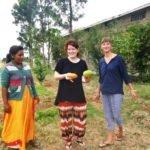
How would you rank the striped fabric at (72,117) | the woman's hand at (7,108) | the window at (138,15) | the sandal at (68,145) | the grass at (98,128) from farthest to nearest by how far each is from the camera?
the window at (138,15) < the grass at (98,128) < the sandal at (68,145) < the striped fabric at (72,117) < the woman's hand at (7,108)

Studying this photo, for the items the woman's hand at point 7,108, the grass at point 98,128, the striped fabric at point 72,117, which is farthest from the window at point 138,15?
the woman's hand at point 7,108

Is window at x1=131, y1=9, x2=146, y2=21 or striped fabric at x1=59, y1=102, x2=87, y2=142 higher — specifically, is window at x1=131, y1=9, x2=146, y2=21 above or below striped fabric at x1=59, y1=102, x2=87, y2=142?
above

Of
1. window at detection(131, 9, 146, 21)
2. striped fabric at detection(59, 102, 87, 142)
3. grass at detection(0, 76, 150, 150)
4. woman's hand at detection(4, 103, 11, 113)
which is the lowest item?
grass at detection(0, 76, 150, 150)

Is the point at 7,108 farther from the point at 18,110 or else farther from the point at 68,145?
the point at 68,145

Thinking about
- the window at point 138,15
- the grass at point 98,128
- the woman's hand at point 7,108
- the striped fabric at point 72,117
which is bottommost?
the grass at point 98,128

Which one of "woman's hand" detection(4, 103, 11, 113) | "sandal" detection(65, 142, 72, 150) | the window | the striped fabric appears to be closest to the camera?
"woman's hand" detection(4, 103, 11, 113)

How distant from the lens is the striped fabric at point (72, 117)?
4770mm

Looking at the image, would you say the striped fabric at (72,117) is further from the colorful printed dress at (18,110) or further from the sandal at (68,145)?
the colorful printed dress at (18,110)

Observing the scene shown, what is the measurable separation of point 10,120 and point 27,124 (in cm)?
28

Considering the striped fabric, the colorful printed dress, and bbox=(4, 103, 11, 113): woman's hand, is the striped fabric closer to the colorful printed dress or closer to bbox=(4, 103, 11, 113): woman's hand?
the colorful printed dress

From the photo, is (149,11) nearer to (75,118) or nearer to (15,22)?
(75,118)

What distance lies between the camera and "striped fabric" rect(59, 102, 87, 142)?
188 inches

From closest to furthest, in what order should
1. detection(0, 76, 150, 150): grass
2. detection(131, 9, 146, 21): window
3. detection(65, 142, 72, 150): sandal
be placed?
detection(65, 142, 72, 150): sandal < detection(0, 76, 150, 150): grass < detection(131, 9, 146, 21): window

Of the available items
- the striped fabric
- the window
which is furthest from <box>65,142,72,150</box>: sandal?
the window
